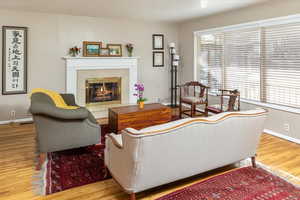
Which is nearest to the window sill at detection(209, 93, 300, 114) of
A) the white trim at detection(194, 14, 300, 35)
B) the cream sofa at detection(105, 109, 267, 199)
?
the white trim at detection(194, 14, 300, 35)

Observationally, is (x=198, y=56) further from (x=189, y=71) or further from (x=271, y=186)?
(x=271, y=186)

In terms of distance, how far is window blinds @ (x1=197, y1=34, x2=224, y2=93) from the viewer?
18.5 feet

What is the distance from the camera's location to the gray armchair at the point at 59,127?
9.36ft

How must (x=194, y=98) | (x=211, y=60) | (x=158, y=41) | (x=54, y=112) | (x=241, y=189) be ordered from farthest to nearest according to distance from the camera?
(x=158, y=41), (x=211, y=60), (x=194, y=98), (x=54, y=112), (x=241, y=189)

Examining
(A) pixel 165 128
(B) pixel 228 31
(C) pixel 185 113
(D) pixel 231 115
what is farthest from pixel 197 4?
(A) pixel 165 128

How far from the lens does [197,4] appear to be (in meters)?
4.46

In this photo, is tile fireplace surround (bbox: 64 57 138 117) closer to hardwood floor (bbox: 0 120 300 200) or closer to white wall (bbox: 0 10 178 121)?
white wall (bbox: 0 10 178 121)

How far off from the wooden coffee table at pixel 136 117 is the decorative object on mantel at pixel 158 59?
2300mm

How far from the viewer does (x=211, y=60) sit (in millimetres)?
5914

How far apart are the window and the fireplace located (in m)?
2.27

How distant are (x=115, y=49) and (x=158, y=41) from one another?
1284 millimetres

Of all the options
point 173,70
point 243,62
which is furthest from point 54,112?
point 173,70

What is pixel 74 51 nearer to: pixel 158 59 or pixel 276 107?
pixel 158 59

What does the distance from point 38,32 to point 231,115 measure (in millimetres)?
4435
